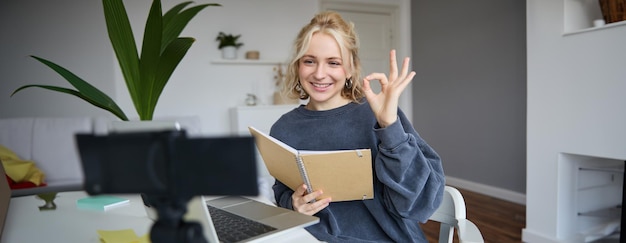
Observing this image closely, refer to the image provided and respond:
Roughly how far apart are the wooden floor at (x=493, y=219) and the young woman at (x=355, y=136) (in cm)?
170

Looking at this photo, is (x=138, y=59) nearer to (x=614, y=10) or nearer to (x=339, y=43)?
(x=339, y=43)

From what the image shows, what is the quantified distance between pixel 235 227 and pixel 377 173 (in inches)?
14.1

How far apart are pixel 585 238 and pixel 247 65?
3064 mm

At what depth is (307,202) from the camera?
956 mm

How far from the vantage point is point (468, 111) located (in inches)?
154

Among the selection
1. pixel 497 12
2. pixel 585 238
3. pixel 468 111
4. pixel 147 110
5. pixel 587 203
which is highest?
pixel 497 12

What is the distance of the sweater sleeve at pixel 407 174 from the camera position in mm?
893

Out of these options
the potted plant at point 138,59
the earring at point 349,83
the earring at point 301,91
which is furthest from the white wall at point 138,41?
the earring at point 349,83

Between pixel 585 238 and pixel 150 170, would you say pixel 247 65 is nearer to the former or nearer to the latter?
pixel 585 238

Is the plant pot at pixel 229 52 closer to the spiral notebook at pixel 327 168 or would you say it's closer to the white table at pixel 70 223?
the white table at pixel 70 223

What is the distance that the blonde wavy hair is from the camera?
111 cm

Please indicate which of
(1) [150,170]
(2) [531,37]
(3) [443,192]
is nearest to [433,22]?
(2) [531,37]

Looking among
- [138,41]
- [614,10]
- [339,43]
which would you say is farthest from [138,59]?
[138,41]

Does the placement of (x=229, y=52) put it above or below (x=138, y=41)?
below
